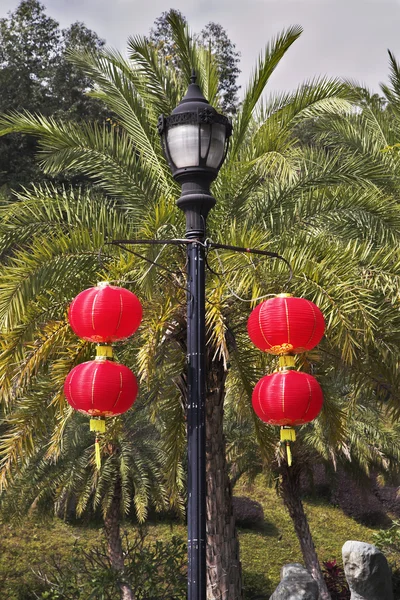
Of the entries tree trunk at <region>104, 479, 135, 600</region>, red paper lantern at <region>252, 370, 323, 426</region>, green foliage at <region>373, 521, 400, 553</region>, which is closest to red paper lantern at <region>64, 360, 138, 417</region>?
red paper lantern at <region>252, 370, 323, 426</region>

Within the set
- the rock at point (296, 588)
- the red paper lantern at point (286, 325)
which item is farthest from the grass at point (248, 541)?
the red paper lantern at point (286, 325)

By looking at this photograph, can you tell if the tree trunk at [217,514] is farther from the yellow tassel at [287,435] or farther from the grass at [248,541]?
the grass at [248,541]

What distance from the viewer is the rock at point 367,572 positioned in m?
12.7

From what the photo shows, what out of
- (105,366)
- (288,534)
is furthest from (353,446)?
(105,366)

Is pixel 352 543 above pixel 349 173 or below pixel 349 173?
below

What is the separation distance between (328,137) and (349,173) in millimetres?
4261

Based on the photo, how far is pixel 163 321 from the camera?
24.4 ft

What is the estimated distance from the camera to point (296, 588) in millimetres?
10453

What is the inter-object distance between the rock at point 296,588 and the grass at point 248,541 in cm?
785

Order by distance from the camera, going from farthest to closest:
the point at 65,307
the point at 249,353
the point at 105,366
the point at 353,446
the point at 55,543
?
the point at 55,543 → the point at 353,446 → the point at 249,353 → the point at 65,307 → the point at 105,366

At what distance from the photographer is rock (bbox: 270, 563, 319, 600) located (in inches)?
409

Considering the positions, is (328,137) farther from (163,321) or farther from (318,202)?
(163,321)

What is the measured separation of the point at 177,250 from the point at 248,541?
15736 mm

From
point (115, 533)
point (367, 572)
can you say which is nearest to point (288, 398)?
point (367, 572)
